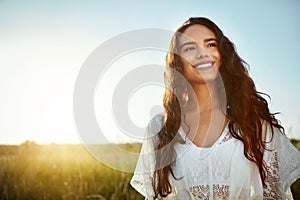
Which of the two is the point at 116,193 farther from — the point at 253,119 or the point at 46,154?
the point at 253,119

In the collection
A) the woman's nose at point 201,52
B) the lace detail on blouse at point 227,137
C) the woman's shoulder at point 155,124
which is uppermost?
the woman's nose at point 201,52

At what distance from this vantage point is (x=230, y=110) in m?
2.50

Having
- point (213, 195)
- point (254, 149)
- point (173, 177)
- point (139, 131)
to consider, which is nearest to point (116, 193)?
point (139, 131)

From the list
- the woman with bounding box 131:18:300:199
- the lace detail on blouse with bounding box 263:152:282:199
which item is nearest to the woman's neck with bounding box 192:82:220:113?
the woman with bounding box 131:18:300:199

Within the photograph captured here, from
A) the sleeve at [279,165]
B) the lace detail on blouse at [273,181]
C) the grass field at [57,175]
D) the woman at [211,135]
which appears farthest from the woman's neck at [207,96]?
the grass field at [57,175]

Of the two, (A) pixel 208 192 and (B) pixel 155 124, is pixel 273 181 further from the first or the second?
(B) pixel 155 124

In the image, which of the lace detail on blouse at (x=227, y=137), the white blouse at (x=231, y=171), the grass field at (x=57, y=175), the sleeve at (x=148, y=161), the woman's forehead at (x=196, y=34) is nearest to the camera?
the white blouse at (x=231, y=171)

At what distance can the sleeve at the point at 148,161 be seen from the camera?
2.63 m

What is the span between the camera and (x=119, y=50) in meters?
3.12

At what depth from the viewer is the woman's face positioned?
2430 millimetres

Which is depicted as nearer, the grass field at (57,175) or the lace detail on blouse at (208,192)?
the lace detail on blouse at (208,192)

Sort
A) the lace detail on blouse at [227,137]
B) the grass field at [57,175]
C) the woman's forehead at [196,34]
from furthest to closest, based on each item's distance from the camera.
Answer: the grass field at [57,175] < the woman's forehead at [196,34] < the lace detail on blouse at [227,137]

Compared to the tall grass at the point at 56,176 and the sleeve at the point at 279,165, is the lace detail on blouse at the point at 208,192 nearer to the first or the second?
the sleeve at the point at 279,165

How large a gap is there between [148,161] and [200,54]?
2.62ft
